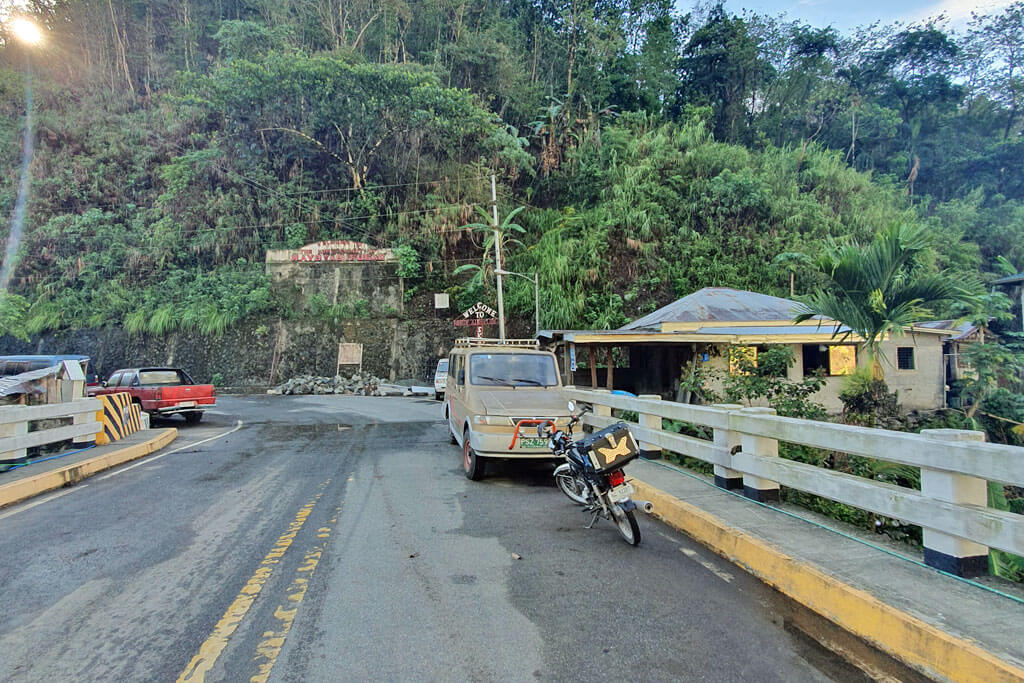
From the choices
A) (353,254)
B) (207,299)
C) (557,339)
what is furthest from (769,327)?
(207,299)

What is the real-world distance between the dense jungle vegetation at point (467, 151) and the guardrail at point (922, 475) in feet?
75.3

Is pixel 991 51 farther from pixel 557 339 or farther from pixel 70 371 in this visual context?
pixel 70 371

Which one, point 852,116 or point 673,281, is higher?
point 852,116

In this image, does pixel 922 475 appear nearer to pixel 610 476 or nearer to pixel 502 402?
pixel 610 476

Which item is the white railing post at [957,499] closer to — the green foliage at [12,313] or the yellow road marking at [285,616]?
the yellow road marking at [285,616]

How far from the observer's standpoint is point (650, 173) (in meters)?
34.1

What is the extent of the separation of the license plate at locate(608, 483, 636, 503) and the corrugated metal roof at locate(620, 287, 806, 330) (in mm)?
14221

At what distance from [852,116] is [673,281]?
28224 millimetres

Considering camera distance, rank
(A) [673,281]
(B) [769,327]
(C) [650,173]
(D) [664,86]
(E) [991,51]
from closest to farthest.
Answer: (B) [769,327]
(A) [673,281]
(C) [650,173]
(D) [664,86]
(E) [991,51]

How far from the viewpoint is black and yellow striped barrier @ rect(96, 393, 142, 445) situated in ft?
38.9

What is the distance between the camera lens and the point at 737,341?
17.0 metres

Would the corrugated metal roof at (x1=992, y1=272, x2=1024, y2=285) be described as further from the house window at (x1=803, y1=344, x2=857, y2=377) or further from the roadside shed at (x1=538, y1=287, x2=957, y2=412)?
the house window at (x1=803, y1=344, x2=857, y2=377)

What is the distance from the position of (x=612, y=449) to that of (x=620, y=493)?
41cm

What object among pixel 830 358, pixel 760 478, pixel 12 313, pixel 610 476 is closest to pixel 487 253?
pixel 830 358
